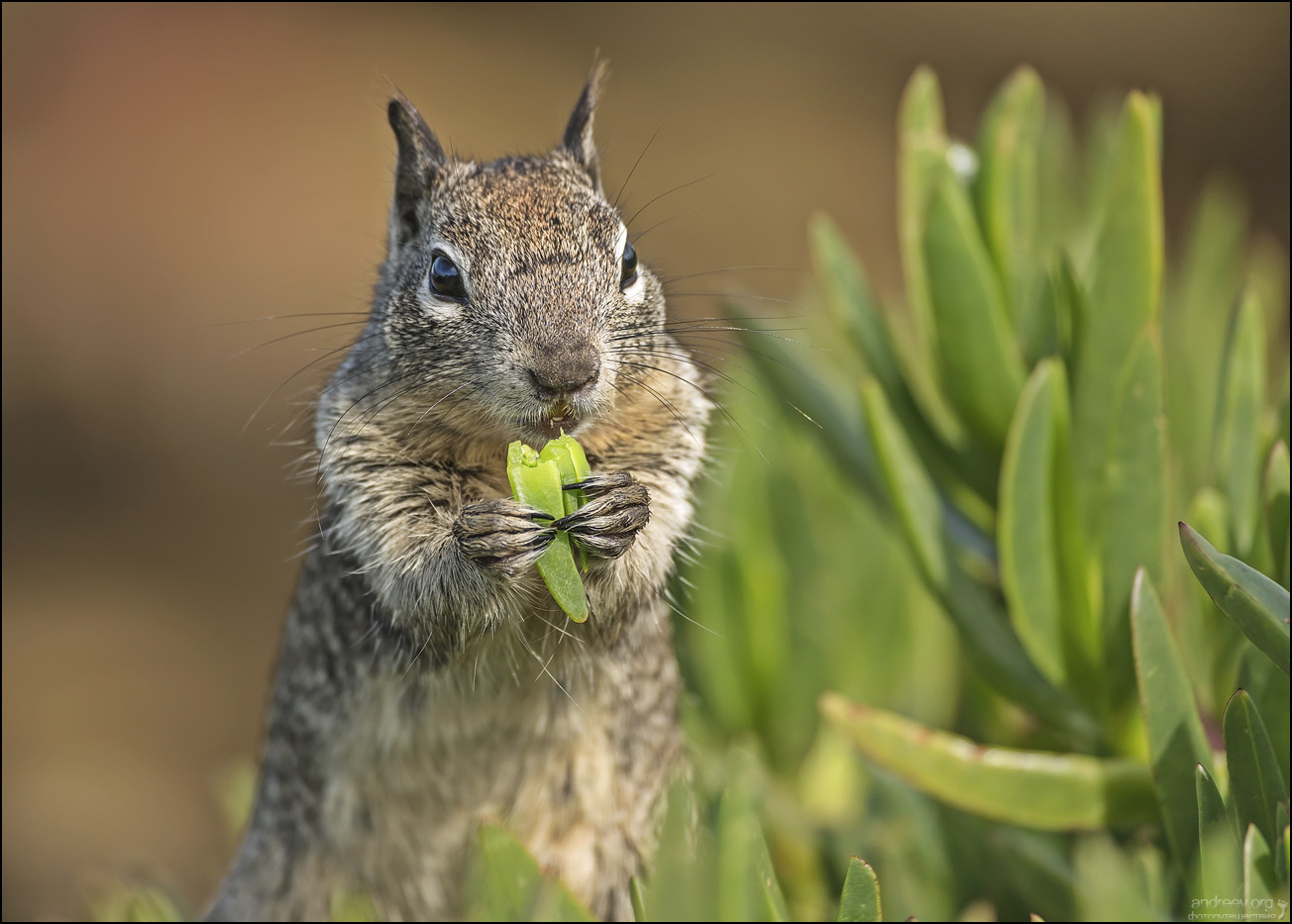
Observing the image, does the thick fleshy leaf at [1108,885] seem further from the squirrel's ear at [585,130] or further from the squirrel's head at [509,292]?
the squirrel's ear at [585,130]

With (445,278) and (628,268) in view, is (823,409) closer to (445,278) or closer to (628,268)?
(628,268)

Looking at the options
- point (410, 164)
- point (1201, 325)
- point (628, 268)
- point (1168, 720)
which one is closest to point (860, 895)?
point (1168, 720)

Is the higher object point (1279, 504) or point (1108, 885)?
point (1279, 504)

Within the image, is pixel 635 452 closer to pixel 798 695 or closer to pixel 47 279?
pixel 798 695

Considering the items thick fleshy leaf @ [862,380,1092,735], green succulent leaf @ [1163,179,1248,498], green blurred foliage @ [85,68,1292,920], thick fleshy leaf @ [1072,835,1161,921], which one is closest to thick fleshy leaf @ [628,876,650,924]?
green blurred foliage @ [85,68,1292,920]

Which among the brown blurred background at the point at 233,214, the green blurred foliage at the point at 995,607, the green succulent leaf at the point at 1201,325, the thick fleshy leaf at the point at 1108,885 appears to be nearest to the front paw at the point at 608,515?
the green blurred foliage at the point at 995,607

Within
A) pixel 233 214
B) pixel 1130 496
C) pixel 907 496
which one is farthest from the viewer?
pixel 233 214

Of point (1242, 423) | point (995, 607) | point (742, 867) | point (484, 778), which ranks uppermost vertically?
point (1242, 423)

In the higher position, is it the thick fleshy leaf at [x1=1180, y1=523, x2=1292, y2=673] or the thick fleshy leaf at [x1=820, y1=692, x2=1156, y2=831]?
the thick fleshy leaf at [x1=1180, y1=523, x2=1292, y2=673]

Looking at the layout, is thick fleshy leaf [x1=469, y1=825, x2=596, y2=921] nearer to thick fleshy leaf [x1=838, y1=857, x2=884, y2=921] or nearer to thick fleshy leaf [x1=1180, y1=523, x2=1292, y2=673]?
thick fleshy leaf [x1=838, y1=857, x2=884, y2=921]
